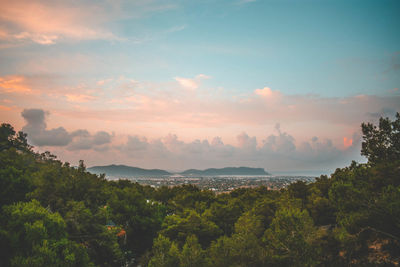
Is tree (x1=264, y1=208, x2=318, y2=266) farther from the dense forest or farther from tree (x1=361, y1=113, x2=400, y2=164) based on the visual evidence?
tree (x1=361, y1=113, x2=400, y2=164)

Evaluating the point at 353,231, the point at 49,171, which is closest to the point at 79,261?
the point at 49,171

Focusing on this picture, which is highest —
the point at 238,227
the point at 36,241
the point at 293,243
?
the point at 293,243

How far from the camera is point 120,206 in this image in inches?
1398

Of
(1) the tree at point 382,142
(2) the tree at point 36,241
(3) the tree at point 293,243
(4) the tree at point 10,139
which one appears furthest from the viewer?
(4) the tree at point 10,139

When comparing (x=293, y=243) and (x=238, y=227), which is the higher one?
(x=293, y=243)

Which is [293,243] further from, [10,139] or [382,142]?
[10,139]

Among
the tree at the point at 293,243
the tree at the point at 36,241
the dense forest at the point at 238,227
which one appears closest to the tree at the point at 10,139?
the dense forest at the point at 238,227

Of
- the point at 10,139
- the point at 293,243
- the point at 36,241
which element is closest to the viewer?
the point at 293,243

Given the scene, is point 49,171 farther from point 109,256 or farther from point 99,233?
point 109,256

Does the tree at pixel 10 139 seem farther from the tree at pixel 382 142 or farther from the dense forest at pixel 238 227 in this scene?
the tree at pixel 382 142

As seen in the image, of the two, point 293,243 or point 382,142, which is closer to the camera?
point 293,243

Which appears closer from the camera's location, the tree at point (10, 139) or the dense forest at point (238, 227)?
the dense forest at point (238, 227)

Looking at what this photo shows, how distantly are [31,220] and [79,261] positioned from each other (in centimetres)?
434

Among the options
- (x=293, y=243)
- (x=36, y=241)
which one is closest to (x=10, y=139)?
(x=36, y=241)
